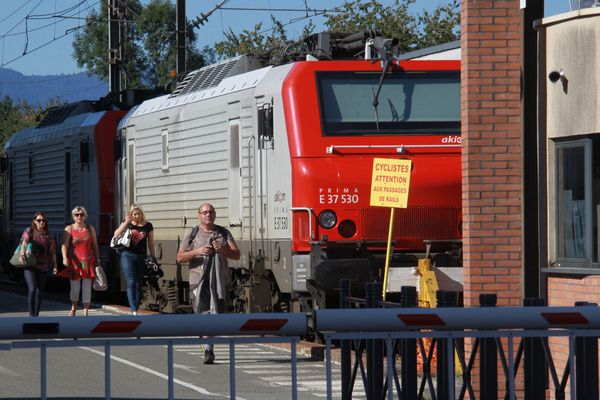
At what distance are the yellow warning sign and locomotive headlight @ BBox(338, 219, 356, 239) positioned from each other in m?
1.25

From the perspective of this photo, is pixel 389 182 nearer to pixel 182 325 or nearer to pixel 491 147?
pixel 491 147

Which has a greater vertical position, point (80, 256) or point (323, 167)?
point (323, 167)

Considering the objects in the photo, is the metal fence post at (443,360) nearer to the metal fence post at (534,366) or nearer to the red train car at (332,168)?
the metal fence post at (534,366)

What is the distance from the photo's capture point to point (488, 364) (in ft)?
26.2

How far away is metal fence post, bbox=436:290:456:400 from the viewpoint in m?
7.59

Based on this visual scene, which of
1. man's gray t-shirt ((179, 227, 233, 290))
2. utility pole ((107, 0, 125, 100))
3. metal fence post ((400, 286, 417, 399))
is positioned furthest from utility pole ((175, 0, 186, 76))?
metal fence post ((400, 286, 417, 399))

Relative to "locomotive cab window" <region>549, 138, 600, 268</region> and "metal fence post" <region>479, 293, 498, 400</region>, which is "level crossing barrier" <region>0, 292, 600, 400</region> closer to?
"metal fence post" <region>479, 293, 498, 400</region>

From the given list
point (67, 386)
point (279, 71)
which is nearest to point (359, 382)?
point (67, 386)

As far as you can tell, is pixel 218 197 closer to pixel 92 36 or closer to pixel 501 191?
pixel 501 191

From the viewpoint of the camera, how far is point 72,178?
103 ft

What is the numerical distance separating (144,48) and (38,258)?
267 ft

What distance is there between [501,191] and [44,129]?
22.2 metres

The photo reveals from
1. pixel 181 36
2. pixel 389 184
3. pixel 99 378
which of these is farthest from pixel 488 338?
pixel 181 36

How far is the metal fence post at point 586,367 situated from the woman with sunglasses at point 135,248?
14.1 meters
